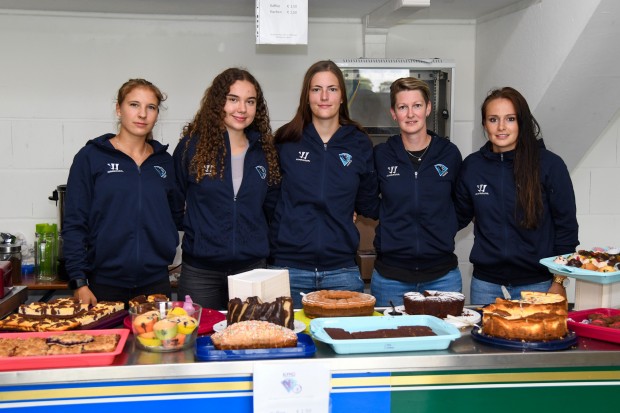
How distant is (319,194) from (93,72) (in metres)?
2.21

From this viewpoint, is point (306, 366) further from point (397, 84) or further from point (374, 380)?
point (397, 84)

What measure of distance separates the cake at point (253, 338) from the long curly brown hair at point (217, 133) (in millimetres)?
1114

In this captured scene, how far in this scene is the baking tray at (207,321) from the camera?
233 centimetres

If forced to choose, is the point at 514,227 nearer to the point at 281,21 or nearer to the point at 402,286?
the point at 402,286

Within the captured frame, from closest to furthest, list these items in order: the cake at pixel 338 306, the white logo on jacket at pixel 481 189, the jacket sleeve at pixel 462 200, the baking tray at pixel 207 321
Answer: the baking tray at pixel 207 321 < the cake at pixel 338 306 < the white logo on jacket at pixel 481 189 < the jacket sleeve at pixel 462 200

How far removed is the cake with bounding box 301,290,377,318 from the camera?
2465 millimetres

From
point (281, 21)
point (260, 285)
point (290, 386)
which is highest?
point (281, 21)

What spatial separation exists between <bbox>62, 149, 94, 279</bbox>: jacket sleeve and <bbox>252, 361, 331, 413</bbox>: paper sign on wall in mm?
1275

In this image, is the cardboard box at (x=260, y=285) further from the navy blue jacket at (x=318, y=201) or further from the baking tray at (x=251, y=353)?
the navy blue jacket at (x=318, y=201)

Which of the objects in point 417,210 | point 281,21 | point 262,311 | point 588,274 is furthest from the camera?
point 281,21

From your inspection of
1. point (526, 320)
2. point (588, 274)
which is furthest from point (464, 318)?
point (588, 274)

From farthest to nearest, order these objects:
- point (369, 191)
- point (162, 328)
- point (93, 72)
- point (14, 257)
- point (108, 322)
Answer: point (93, 72)
point (14, 257)
point (369, 191)
point (108, 322)
point (162, 328)

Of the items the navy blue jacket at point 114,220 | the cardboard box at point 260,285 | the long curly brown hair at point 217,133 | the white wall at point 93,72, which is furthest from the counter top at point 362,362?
the white wall at point 93,72

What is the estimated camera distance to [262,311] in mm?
2270
